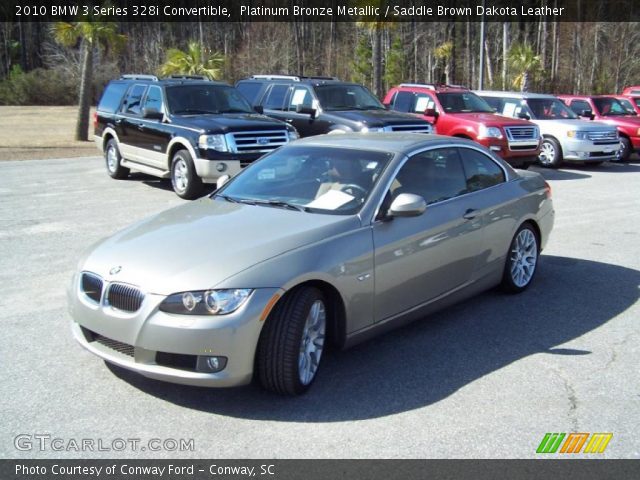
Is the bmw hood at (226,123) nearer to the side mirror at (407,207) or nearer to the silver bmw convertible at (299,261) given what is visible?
the silver bmw convertible at (299,261)

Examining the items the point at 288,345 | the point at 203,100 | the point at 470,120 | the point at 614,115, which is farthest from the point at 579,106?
the point at 288,345

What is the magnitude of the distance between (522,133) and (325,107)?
4.66m

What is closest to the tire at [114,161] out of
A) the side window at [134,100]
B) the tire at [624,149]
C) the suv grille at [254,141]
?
the side window at [134,100]

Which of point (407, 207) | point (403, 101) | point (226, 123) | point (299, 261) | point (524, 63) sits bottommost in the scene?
point (299, 261)

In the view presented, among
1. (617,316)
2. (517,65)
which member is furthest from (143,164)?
(517,65)

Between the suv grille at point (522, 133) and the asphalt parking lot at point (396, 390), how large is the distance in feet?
28.7

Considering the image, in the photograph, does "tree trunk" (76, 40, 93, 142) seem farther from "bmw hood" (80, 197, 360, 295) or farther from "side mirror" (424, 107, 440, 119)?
"bmw hood" (80, 197, 360, 295)

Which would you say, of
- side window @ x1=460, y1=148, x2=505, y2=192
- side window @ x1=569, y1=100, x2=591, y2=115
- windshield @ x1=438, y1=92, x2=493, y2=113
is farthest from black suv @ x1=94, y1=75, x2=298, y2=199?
side window @ x1=569, y1=100, x2=591, y2=115

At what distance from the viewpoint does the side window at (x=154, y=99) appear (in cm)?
1289

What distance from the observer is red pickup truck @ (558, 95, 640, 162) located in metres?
19.4

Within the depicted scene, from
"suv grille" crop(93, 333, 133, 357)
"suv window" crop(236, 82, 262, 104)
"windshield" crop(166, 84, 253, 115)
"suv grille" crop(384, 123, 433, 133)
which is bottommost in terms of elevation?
"suv grille" crop(93, 333, 133, 357)

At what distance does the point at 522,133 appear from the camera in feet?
52.5

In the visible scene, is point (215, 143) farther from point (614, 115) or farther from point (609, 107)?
point (609, 107)

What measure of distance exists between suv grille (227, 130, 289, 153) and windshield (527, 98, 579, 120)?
889 centimetres
